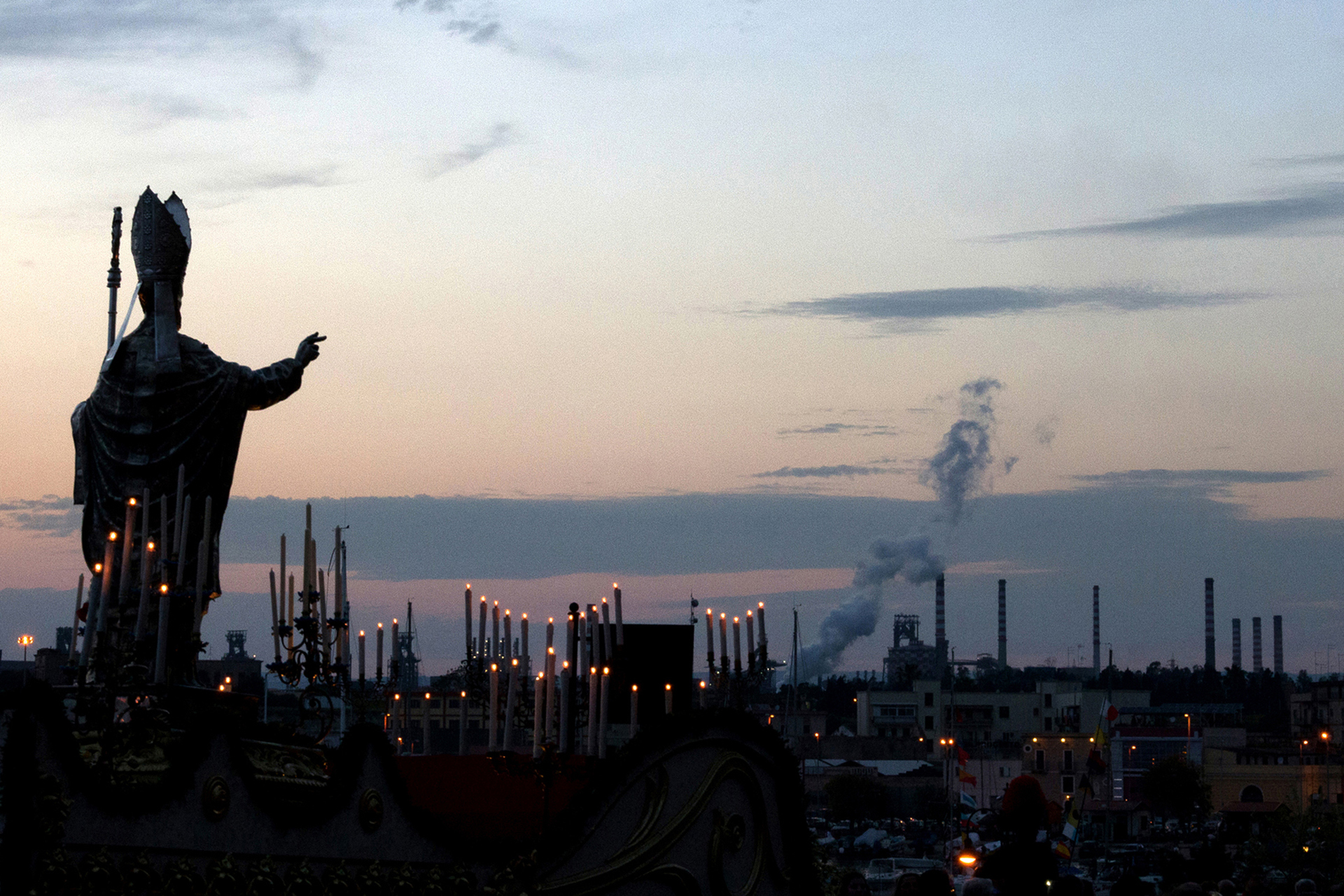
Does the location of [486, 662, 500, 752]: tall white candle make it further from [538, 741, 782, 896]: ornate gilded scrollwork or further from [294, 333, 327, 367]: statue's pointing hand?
[294, 333, 327, 367]: statue's pointing hand

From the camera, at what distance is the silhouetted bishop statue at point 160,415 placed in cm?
1209

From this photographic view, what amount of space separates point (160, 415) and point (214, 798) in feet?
12.8

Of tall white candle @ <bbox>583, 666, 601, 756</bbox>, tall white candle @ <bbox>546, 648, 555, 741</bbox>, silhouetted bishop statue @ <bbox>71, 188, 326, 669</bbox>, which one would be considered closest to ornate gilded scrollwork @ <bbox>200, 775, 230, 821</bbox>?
tall white candle @ <bbox>546, 648, 555, 741</bbox>

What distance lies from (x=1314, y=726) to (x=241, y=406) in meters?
132

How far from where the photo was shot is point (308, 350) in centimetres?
1307

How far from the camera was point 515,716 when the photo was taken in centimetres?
1270

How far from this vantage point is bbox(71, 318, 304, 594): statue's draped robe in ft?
39.7

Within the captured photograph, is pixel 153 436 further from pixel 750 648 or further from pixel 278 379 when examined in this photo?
pixel 750 648

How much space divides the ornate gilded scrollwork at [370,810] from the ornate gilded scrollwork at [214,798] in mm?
889

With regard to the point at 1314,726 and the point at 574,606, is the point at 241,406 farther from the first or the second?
the point at 1314,726

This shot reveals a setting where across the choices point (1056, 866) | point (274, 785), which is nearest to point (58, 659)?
point (274, 785)

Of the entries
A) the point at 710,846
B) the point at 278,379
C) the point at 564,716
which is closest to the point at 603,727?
the point at 564,716

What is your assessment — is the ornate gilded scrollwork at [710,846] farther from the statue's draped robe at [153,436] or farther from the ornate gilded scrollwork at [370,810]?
the statue's draped robe at [153,436]

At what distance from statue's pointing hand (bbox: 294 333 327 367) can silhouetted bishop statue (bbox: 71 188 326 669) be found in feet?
1.18
